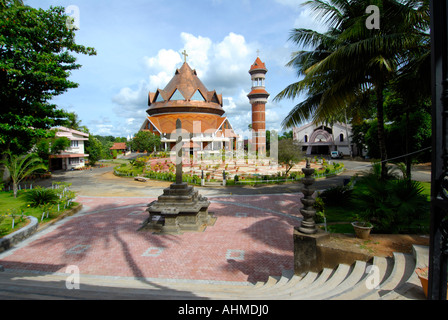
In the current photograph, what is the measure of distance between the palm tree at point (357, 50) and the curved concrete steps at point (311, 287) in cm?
590

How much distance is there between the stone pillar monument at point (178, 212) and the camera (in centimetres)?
966

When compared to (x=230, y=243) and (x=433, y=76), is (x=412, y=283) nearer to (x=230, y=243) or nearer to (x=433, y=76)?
(x=433, y=76)

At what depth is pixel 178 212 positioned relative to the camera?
9.73 meters

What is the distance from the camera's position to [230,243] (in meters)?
8.22

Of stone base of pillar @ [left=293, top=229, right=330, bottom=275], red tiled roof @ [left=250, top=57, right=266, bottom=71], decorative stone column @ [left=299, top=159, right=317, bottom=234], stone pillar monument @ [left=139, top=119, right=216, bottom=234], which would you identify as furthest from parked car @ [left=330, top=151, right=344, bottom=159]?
stone base of pillar @ [left=293, top=229, right=330, bottom=275]

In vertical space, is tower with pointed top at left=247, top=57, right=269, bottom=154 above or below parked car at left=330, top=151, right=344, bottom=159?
above

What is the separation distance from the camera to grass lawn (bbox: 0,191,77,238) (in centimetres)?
904

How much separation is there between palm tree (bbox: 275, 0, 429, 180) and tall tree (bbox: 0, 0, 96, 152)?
15.3 m

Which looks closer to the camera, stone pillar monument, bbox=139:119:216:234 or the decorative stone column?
the decorative stone column

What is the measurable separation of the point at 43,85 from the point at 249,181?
52.6 feet

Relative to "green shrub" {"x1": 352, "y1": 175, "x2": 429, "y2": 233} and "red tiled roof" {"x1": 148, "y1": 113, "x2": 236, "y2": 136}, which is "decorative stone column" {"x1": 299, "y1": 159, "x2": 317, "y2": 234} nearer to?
"green shrub" {"x1": 352, "y1": 175, "x2": 429, "y2": 233}

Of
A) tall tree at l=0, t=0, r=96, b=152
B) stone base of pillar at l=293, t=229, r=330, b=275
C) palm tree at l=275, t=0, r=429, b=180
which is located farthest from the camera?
tall tree at l=0, t=0, r=96, b=152
